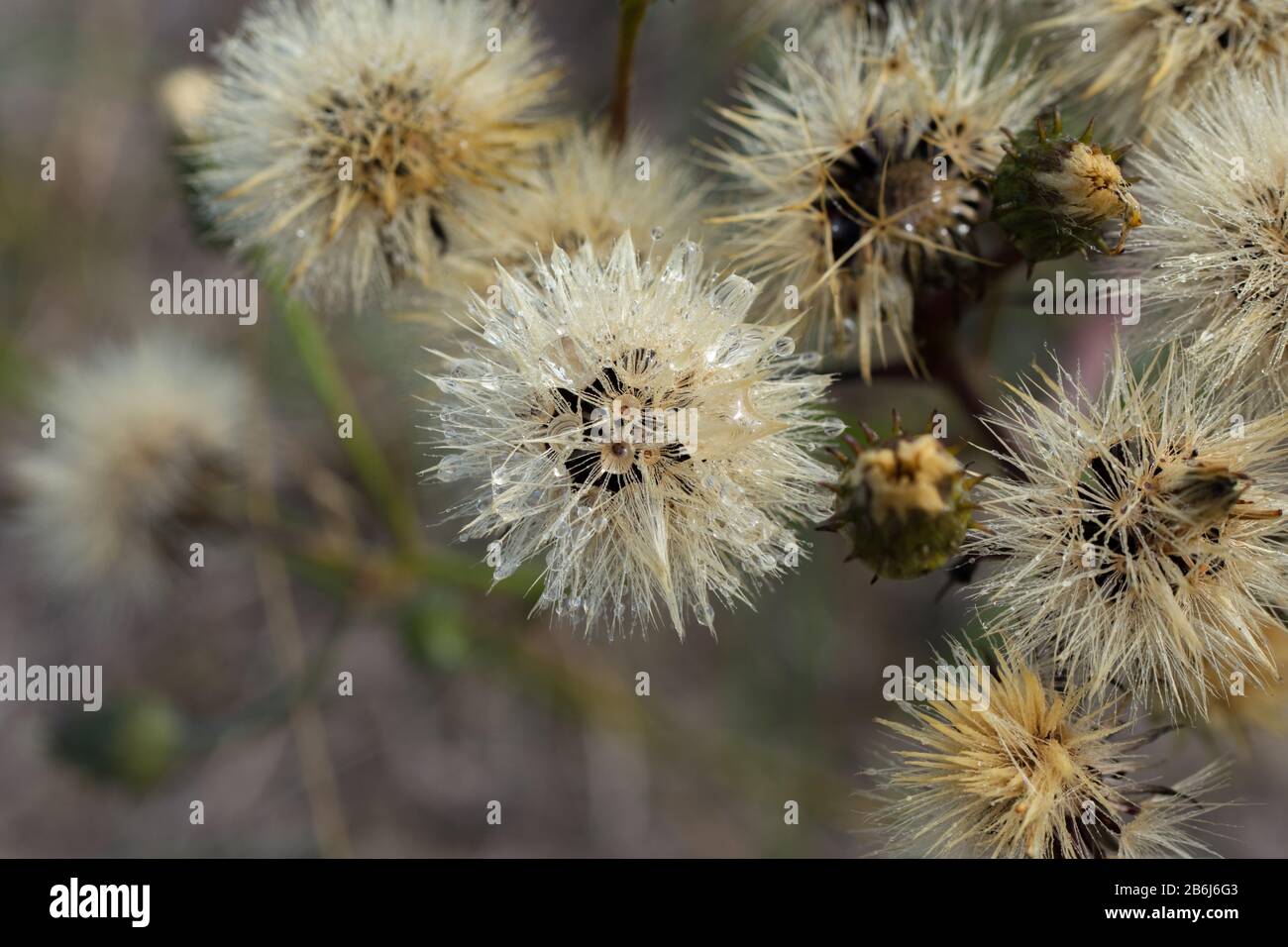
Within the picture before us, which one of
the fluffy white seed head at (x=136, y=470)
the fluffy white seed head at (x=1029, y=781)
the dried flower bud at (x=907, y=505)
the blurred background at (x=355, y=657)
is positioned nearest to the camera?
the dried flower bud at (x=907, y=505)

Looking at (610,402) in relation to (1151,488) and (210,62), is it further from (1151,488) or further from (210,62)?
(210,62)

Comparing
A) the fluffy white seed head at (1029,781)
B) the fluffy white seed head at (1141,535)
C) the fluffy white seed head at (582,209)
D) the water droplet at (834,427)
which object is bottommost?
the fluffy white seed head at (1029,781)

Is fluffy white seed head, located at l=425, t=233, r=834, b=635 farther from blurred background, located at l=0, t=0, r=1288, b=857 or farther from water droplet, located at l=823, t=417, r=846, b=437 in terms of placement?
blurred background, located at l=0, t=0, r=1288, b=857

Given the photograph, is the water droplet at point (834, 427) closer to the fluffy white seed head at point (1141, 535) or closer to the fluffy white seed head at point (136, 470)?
the fluffy white seed head at point (1141, 535)

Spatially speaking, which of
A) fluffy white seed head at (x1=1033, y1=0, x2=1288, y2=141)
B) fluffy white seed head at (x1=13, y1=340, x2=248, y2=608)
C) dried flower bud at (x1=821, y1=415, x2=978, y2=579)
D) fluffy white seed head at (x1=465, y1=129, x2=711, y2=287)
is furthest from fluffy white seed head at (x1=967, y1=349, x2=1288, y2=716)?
fluffy white seed head at (x1=13, y1=340, x2=248, y2=608)

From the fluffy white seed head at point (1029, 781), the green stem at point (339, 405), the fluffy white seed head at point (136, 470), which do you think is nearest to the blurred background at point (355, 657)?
the fluffy white seed head at point (136, 470)

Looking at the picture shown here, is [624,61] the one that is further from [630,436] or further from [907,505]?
[907,505]
